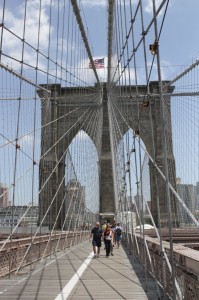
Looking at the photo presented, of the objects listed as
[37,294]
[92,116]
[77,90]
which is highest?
[77,90]

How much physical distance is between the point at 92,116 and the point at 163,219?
12.0 meters

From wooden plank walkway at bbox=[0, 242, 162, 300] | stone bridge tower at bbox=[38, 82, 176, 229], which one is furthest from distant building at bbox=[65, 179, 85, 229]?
wooden plank walkway at bbox=[0, 242, 162, 300]

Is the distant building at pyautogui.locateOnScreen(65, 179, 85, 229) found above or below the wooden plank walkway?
above

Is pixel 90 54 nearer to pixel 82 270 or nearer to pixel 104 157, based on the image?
pixel 104 157

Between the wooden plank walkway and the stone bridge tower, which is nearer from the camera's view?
the wooden plank walkway

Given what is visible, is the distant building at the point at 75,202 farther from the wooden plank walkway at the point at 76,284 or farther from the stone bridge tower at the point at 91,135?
the wooden plank walkway at the point at 76,284

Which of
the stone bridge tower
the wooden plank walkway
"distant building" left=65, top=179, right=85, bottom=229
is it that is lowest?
the wooden plank walkway

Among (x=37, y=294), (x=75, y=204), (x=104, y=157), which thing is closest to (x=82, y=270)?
(x=37, y=294)

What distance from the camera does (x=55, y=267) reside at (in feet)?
26.0

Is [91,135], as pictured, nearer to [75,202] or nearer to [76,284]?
[75,202]

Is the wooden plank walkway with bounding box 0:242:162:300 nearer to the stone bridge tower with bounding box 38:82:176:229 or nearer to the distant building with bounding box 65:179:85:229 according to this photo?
the stone bridge tower with bounding box 38:82:176:229

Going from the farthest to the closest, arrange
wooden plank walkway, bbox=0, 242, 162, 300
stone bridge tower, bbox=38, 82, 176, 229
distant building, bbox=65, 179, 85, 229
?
stone bridge tower, bbox=38, 82, 176, 229, distant building, bbox=65, 179, 85, 229, wooden plank walkway, bbox=0, 242, 162, 300

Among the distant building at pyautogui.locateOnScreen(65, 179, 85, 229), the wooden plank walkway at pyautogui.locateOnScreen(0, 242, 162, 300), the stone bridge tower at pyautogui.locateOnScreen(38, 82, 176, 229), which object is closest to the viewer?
the wooden plank walkway at pyautogui.locateOnScreen(0, 242, 162, 300)

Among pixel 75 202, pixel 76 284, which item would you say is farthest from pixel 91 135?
pixel 76 284
